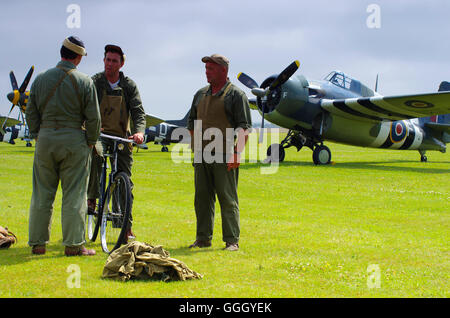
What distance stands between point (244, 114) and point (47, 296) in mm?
2994

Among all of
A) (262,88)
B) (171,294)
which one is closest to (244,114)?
(171,294)

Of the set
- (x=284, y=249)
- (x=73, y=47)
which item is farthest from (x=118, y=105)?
(x=284, y=249)

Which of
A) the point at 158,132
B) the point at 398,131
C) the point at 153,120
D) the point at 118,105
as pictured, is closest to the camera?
the point at 118,105

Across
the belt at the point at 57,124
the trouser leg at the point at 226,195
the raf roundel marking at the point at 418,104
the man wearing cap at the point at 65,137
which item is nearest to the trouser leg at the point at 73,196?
the man wearing cap at the point at 65,137

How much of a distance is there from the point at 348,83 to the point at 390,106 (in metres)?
2.66

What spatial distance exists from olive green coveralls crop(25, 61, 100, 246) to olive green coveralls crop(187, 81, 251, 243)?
1367mm

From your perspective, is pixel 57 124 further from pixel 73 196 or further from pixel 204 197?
pixel 204 197

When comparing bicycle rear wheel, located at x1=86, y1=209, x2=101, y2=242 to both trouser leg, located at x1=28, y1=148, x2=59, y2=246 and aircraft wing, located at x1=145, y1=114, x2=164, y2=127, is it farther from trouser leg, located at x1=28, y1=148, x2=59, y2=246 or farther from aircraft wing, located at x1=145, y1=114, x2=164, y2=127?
aircraft wing, located at x1=145, y1=114, x2=164, y2=127

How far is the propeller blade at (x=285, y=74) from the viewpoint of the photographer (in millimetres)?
17906

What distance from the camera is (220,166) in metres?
5.62

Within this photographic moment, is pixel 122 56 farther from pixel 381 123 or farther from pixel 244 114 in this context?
pixel 381 123

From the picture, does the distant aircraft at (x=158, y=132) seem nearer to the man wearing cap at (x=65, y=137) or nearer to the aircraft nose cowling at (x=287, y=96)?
the aircraft nose cowling at (x=287, y=96)

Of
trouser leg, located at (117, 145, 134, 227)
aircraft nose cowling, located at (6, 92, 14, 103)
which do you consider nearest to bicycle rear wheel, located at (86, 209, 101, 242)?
trouser leg, located at (117, 145, 134, 227)

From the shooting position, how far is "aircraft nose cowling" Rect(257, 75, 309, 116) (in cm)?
1894
